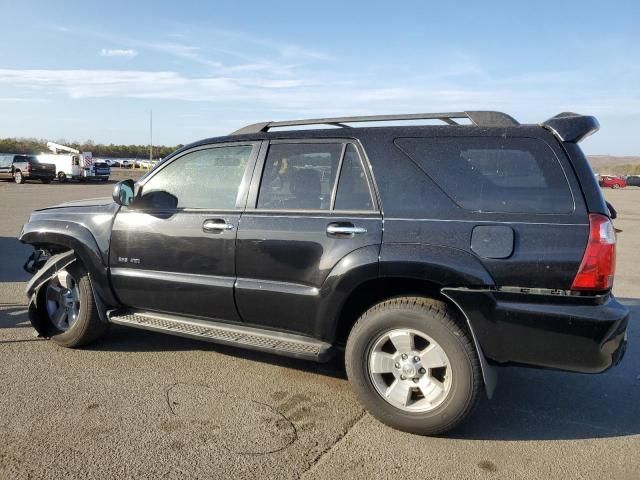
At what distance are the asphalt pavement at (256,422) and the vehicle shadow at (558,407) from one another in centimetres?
1

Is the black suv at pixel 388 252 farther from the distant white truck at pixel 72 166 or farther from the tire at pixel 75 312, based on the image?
the distant white truck at pixel 72 166

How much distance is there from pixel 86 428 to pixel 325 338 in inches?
61.2

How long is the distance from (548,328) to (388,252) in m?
0.99

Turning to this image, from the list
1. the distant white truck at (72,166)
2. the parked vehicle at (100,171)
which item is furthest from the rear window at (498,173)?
the parked vehicle at (100,171)

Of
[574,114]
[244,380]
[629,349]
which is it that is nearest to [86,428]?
[244,380]

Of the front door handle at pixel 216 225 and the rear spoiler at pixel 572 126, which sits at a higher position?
the rear spoiler at pixel 572 126

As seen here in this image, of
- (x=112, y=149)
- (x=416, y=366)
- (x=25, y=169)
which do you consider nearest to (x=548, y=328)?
(x=416, y=366)

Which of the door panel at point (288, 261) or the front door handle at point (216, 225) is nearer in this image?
the door panel at point (288, 261)

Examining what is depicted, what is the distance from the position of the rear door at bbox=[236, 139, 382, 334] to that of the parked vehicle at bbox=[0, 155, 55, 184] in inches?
1221

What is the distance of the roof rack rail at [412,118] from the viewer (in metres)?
3.33

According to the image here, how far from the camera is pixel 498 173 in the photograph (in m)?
3.18

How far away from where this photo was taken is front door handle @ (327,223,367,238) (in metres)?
3.38

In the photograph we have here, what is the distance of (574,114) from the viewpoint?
3254 millimetres

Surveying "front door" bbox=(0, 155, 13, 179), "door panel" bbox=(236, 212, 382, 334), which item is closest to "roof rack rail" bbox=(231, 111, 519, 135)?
"door panel" bbox=(236, 212, 382, 334)
